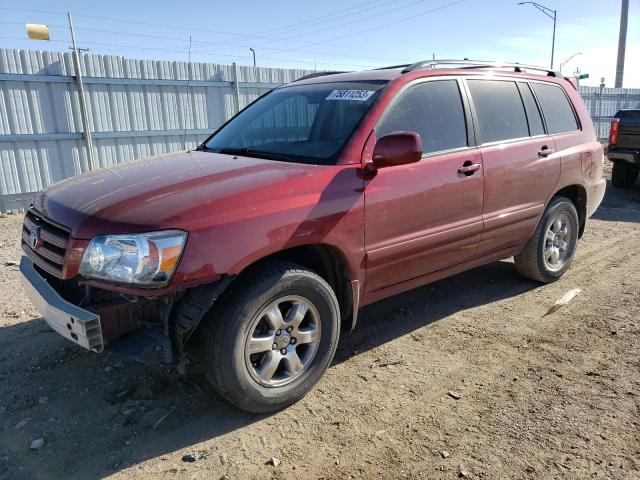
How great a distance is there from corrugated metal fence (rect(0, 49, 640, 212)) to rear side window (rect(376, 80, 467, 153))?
294 inches

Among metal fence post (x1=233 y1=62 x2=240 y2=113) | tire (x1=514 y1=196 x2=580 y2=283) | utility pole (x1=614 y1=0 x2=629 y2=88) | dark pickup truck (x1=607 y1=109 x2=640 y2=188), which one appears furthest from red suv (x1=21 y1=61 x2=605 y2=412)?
utility pole (x1=614 y1=0 x2=629 y2=88)

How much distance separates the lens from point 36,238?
3.00m

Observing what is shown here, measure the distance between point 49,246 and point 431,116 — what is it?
2.65 metres

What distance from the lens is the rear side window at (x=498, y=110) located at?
4141 mm

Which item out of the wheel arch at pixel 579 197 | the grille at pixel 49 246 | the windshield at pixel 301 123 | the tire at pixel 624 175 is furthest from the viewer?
the tire at pixel 624 175

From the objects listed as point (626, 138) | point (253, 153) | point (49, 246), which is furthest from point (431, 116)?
point (626, 138)

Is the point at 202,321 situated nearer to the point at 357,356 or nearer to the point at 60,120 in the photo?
the point at 357,356

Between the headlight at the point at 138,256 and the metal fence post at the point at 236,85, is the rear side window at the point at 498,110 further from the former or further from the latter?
the metal fence post at the point at 236,85

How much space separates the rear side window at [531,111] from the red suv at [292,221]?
16 mm

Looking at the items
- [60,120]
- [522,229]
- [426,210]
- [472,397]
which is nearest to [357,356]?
[472,397]

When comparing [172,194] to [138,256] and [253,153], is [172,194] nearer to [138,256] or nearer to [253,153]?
[138,256]

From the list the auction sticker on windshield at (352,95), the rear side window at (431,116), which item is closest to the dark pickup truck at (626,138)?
the rear side window at (431,116)

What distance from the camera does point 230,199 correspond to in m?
2.76

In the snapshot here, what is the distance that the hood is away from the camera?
2.62 m
